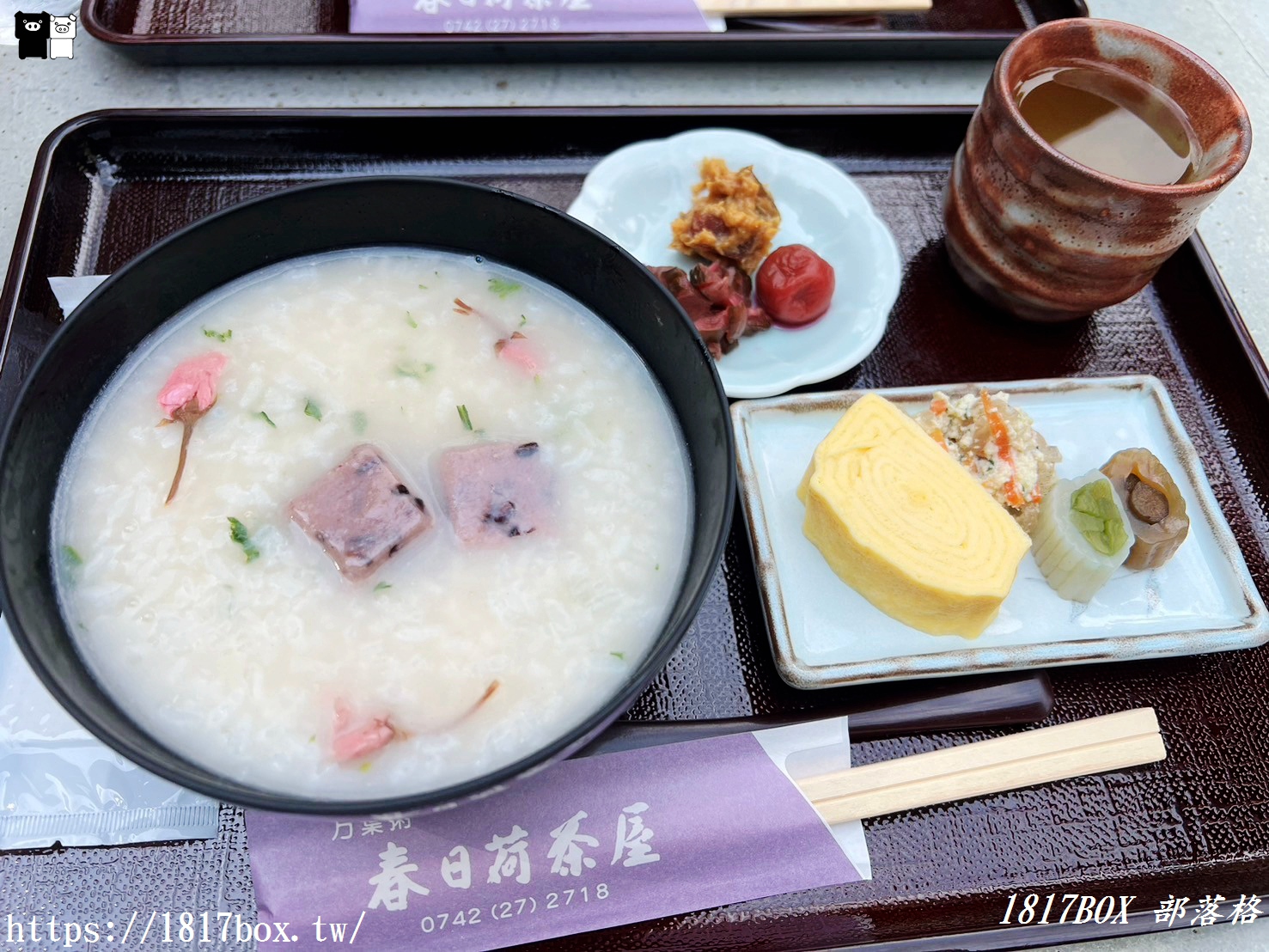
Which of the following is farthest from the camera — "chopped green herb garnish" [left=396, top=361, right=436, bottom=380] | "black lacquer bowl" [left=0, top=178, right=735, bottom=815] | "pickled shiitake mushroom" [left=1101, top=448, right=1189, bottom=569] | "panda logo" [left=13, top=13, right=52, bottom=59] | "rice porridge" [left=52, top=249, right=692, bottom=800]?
"panda logo" [left=13, top=13, right=52, bottom=59]

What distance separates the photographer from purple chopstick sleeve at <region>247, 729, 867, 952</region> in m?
1.14

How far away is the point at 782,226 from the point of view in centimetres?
182

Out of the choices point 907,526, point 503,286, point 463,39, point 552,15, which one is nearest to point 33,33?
point 463,39

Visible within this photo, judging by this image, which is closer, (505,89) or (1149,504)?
(1149,504)

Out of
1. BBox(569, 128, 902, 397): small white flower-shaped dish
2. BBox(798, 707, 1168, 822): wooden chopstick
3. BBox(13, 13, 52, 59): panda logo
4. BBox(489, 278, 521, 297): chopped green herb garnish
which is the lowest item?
BBox(798, 707, 1168, 822): wooden chopstick

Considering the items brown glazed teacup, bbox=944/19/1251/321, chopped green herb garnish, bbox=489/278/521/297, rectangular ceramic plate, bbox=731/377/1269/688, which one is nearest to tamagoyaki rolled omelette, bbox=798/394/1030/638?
rectangular ceramic plate, bbox=731/377/1269/688

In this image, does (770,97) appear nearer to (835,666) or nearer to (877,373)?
(877,373)

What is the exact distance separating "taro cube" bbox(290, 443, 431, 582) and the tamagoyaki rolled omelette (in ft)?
2.04

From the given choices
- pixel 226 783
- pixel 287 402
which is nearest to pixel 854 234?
pixel 287 402

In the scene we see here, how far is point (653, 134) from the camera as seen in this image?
186 cm

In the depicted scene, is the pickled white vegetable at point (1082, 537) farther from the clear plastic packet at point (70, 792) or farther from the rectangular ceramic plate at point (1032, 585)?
the clear plastic packet at point (70, 792)

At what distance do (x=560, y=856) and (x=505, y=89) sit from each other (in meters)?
1.63

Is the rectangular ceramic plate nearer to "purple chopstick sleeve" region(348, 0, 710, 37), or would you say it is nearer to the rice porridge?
the rice porridge

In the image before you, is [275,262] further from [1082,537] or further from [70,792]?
[1082,537]
